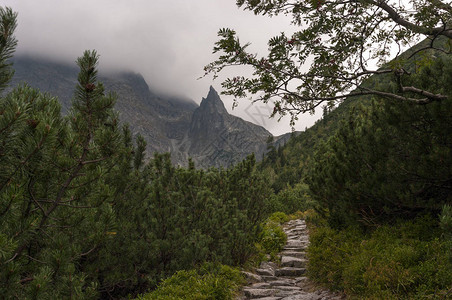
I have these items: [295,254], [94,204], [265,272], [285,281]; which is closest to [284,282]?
[285,281]

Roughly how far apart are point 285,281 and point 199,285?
2.73 metres

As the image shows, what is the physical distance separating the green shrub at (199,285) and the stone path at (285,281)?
1.30 ft

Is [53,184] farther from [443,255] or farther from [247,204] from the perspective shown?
[247,204]

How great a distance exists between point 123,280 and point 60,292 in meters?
2.70

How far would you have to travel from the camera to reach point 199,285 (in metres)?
5.08

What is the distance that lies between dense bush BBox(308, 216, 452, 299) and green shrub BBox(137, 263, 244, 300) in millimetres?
2126

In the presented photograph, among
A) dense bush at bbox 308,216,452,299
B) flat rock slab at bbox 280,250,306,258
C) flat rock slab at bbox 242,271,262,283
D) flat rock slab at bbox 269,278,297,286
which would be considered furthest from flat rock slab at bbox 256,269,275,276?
flat rock slab at bbox 280,250,306,258

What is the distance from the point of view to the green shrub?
4770 millimetres

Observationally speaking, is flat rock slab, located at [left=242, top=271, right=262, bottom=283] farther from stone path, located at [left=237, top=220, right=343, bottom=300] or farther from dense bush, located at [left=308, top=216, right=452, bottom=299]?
dense bush, located at [left=308, top=216, right=452, bottom=299]

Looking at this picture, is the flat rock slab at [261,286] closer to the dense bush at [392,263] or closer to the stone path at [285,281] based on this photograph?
the stone path at [285,281]

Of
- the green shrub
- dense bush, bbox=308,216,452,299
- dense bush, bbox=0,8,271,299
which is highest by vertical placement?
dense bush, bbox=0,8,271,299

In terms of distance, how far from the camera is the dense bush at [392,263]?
11.8 ft

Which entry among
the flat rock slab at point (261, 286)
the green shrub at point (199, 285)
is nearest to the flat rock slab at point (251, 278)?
the flat rock slab at point (261, 286)

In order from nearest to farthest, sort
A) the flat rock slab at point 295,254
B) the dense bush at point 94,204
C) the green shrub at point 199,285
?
the dense bush at point 94,204
the green shrub at point 199,285
the flat rock slab at point 295,254
